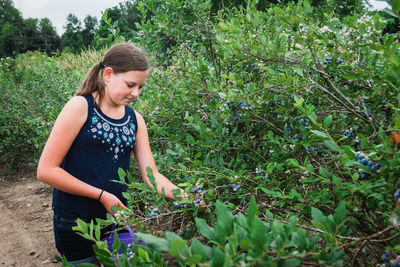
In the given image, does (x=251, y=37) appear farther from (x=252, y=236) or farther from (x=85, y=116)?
(x=252, y=236)

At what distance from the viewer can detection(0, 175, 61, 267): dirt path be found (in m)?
3.69

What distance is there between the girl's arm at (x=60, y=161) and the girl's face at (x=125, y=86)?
238 mm

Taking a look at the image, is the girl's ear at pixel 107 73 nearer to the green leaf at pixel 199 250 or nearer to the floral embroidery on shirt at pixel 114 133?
the floral embroidery on shirt at pixel 114 133

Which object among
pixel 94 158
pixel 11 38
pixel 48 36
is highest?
pixel 94 158

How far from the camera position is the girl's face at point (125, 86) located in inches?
73.4

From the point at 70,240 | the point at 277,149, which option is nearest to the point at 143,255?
the point at 277,149

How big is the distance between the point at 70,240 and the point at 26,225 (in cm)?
301

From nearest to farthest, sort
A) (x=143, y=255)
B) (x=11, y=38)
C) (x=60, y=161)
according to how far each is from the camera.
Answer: (x=143, y=255) < (x=60, y=161) < (x=11, y=38)

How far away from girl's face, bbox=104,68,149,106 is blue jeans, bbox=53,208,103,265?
0.75 meters

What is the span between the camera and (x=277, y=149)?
1460mm

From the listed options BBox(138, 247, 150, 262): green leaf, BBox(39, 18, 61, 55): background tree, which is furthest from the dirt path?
BBox(39, 18, 61, 55): background tree

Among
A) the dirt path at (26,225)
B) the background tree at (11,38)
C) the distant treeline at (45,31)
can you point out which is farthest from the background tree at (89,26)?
the dirt path at (26,225)

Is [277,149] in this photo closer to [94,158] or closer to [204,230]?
[204,230]

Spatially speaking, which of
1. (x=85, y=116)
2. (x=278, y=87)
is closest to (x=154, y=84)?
(x=85, y=116)
